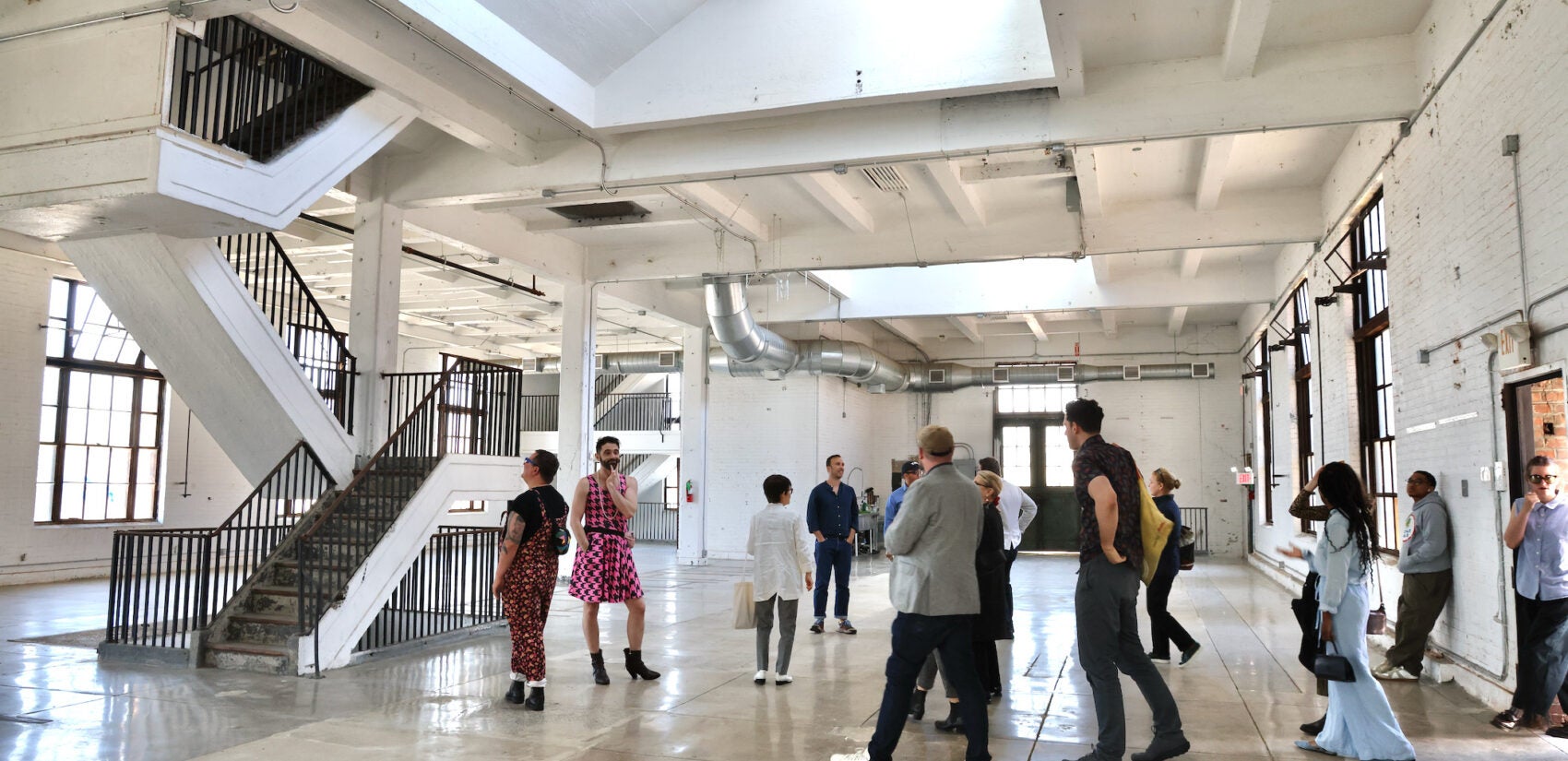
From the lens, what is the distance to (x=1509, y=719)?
5.12 metres

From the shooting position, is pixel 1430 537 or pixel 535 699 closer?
pixel 535 699

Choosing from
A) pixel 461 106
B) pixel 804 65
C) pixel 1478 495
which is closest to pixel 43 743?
pixel 461 106

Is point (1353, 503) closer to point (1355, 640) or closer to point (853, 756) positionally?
point (1355, 640)

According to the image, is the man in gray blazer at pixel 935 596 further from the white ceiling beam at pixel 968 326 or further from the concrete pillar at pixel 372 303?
the white ceiling beam at pixel 968 326

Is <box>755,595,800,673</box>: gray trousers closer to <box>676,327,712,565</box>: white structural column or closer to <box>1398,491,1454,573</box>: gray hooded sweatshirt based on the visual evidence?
<box>1398,491,1454,573</box>: gray hooded sweatshirt

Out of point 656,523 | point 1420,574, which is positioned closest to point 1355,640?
point 1420,574

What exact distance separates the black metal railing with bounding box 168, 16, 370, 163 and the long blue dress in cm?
676

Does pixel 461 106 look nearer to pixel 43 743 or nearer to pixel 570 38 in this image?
pixel 570 38

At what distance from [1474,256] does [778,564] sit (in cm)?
438

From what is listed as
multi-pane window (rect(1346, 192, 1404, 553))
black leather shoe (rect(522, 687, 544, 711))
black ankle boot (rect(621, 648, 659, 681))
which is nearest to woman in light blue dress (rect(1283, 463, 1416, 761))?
black ankle boot (rect(621, 648, 659, 681))

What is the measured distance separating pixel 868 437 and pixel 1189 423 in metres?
6.22

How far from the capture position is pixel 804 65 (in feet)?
24.7

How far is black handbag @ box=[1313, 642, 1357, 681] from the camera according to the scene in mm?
4395

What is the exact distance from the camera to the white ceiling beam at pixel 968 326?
54.5ft
